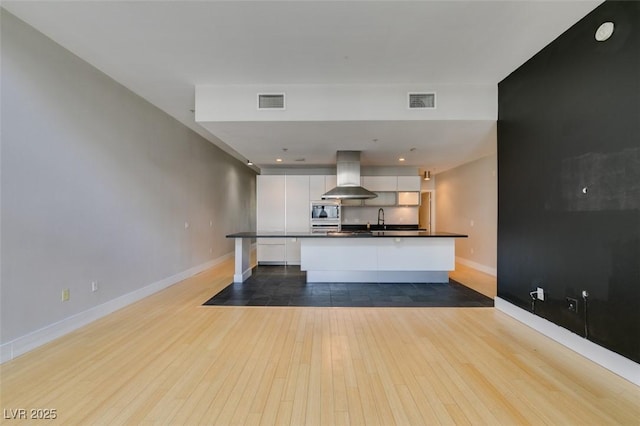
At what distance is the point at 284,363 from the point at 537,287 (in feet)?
8.86

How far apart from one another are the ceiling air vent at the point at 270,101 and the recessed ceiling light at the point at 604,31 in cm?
301

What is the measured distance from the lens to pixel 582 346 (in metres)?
2.42

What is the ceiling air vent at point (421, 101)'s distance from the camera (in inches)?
138

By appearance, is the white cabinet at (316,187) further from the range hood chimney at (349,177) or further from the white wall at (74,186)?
the white wall at (74,186)

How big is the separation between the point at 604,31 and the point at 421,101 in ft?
5.38

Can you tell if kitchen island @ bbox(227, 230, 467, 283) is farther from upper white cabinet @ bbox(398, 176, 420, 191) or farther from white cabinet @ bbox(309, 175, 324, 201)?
upper white cabinet @ bbox(398, 176, 420, 191)

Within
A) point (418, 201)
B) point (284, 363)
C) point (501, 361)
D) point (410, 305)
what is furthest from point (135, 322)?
point (418, 201)

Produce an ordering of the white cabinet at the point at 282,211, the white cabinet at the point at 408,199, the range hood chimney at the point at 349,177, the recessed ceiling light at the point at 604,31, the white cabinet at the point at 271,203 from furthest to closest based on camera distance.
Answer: the white cabinet at the point at 408,199, the white cabinet at the point at 271,203, the white cabinet at the point at 282,211, the range hood chimney at the point at 349,177, the recessed ceiling light at the point at 604,31

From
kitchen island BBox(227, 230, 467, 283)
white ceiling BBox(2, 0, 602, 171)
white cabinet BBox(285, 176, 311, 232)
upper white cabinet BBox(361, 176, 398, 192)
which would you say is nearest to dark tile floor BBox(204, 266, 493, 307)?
kitchen island BBox(227, 230, 467, 283)

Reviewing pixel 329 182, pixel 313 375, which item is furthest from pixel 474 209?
pixel 313 375

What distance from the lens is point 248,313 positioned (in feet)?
11.5

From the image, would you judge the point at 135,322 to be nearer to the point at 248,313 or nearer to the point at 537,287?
the point at 248,313

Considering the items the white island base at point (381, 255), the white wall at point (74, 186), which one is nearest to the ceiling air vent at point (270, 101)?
the white wall at point (74, 186)

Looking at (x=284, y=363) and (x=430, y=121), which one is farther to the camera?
(x=430, y=121)
